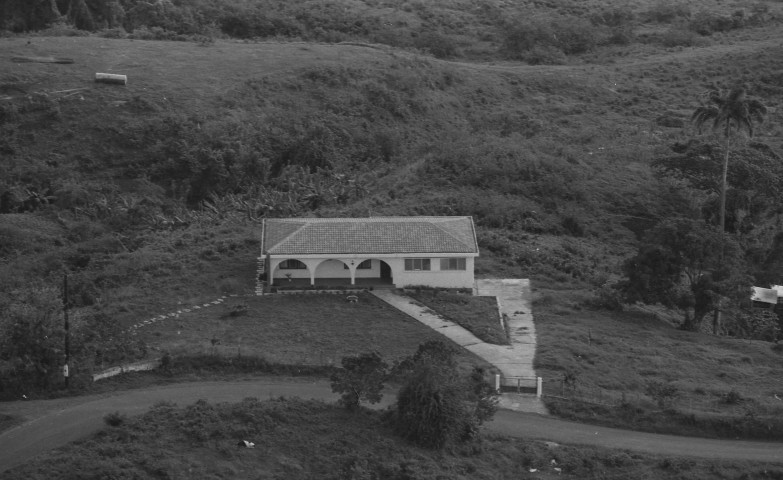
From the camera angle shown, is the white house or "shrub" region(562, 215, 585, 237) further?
"shrub" region(562, 215, 585, 237)

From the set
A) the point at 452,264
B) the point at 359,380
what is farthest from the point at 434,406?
the point at 452,264

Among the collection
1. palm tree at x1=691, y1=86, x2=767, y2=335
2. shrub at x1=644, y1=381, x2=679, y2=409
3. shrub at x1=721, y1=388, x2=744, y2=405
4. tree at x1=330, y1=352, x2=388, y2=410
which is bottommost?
shrub at x1=721, y1=388, x2=744, y2=405

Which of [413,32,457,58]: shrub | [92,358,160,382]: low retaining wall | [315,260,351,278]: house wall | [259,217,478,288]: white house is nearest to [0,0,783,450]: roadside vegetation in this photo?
[413,32,457,58]: shrub

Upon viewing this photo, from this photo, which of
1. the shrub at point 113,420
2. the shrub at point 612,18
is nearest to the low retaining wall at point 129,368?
the shrub at point 113,420

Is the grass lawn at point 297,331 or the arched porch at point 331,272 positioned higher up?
the arched porch at point 331,272

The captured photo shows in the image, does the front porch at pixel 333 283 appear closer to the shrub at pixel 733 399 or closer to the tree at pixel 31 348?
the tree at pixel 31 348

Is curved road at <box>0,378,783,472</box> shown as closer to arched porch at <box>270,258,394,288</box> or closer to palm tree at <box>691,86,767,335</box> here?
arched porch at <box>270,258,394,288</box>

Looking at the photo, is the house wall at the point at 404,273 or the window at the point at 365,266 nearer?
the house wall at the point at 404,273

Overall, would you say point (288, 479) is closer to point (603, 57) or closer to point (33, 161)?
point (33, 161)
